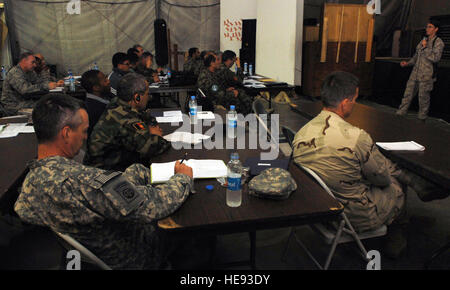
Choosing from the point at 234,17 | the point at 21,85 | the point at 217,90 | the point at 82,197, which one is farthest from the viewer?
the point at 234,17

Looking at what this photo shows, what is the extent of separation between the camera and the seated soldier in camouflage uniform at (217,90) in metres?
5.27

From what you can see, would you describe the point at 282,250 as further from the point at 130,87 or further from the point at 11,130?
the point at 11,130

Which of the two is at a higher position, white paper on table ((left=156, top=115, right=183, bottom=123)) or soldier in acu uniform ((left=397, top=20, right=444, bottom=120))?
soldier in acu uniform ((left=397, top=20, right=444, bottom=120))

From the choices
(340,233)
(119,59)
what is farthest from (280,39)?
(340,233)

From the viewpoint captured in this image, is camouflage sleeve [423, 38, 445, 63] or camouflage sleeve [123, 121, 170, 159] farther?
camouflage sleeve [423, 38, 445, 63]

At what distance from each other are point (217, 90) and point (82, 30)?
5.66 meters

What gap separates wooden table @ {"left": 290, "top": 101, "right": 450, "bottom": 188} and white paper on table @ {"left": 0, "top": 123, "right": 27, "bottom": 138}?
262cm

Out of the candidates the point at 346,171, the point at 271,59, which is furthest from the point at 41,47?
the point at 346,171

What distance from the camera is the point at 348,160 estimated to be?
190cm

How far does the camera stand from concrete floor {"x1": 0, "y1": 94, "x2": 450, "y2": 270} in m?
2.37

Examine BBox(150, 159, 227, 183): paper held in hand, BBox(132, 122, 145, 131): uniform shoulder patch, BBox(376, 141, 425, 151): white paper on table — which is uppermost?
BBox(132, 122, 145, 131): uniform shoulder patch

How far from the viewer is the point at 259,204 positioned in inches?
61.4

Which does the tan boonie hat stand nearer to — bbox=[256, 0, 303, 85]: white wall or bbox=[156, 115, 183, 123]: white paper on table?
bbox=[156, 115, 183, 123]: white paper on table

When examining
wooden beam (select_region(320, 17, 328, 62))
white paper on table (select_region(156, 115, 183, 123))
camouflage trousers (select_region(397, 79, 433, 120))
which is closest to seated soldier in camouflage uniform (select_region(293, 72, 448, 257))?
white paper on table (select_region(156, 115, 183, 123))
